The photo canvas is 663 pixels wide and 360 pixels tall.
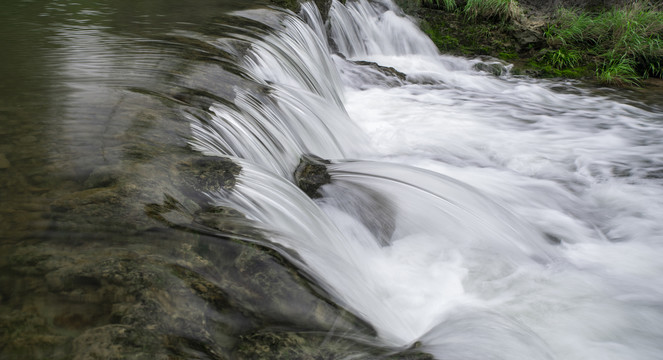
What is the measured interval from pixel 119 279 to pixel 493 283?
6.55 ft

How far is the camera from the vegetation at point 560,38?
7516 mm

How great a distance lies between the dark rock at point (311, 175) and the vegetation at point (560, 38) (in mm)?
5601

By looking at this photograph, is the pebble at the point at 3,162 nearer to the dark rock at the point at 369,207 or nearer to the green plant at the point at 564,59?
the dark rock at the point at 369,207

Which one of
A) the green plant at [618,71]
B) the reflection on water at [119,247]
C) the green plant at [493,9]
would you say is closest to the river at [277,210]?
the reflection on water at [119,247]

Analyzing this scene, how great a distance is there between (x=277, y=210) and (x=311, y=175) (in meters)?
1.10

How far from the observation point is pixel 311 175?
344 cm

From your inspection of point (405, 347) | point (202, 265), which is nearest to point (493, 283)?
point (405, 347)

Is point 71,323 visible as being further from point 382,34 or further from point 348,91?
point 382,34

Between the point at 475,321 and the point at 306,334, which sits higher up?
the point at 306,334

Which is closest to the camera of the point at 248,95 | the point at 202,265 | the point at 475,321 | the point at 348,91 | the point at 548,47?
the point at 202,265

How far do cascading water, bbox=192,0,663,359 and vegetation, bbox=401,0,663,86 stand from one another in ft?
5.37

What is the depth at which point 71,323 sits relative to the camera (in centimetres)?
139

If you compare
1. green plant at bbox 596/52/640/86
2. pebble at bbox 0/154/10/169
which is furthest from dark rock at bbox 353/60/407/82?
pebble at bbox 0/154/10/169

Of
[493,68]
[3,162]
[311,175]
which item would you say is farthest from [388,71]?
[3,162]
